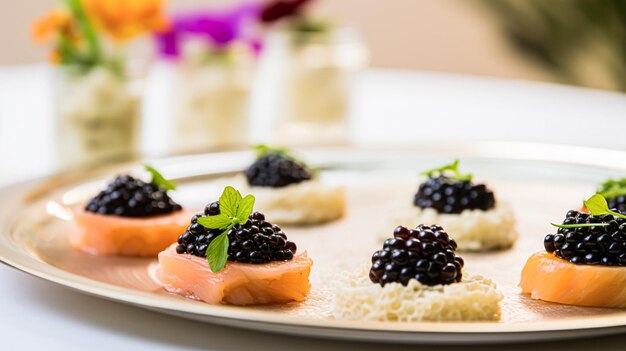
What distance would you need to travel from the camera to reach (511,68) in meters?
6.63

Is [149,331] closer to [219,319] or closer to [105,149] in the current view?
[219,319]

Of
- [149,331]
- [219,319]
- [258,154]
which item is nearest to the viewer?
[219,319]

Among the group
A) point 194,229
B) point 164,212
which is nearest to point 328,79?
point 164,212

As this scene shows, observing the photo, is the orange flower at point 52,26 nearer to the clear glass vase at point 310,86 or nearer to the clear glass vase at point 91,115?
the clear glass vase at point 91,115

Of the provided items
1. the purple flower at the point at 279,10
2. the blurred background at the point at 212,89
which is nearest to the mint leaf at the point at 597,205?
the blurred background at the point at 212,89

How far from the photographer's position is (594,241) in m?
1.77

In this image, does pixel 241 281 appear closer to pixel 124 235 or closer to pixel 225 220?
pixel 225 220

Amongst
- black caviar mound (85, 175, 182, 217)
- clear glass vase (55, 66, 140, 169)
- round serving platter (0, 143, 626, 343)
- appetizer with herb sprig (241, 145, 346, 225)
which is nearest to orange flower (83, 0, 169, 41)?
clear glass vase (55, 66, 140, 169)

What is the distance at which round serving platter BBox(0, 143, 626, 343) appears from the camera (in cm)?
149

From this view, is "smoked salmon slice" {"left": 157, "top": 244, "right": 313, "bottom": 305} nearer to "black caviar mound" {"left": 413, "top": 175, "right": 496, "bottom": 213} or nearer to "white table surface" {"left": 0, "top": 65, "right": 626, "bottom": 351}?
"white table surface" {"left": 0, "top": 65, "right": 626, "bottom": 351}

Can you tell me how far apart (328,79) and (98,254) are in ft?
5.15

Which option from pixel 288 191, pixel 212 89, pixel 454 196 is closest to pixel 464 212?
pixel 454 196

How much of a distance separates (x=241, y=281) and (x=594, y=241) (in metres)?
0.61

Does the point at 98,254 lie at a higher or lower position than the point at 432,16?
lower
